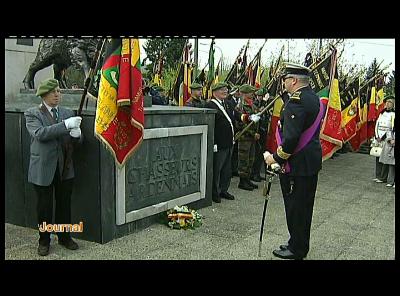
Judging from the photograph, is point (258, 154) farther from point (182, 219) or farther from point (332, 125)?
point (182, 219)

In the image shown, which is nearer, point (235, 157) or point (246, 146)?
point (246, 146)

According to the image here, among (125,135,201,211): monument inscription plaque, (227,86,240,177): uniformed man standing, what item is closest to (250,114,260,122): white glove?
(227,86,240,177): uniformed man standing

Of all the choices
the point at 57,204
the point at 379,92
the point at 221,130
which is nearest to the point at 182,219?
the point at 57,204

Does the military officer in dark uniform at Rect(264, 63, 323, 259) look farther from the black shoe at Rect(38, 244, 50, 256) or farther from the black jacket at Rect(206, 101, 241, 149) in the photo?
the black jacket at Rect(206, 101, 241, 149)

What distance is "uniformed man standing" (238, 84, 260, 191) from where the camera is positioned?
8047 millimetres

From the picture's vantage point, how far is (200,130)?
21.1 ft

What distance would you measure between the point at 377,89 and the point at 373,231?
7.95 meters

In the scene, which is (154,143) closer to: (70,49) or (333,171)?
(70,49)

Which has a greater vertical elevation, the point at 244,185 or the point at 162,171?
the point at 162,171

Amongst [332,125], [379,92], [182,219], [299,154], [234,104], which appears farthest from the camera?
[379,92]

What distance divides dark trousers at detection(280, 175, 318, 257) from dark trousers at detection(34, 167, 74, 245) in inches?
83.7

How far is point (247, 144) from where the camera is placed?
8.12 metres

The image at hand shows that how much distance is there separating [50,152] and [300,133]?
233cm

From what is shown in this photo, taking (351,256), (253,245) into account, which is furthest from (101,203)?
(351,256)
